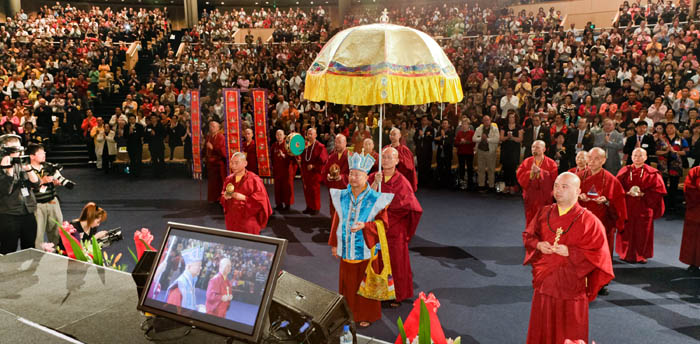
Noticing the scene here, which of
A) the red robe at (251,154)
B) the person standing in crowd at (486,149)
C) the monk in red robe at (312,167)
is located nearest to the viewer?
the monk in red robe at (312,167)

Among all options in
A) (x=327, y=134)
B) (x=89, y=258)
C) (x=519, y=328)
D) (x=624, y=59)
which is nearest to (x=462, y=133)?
(x=327, y=134)

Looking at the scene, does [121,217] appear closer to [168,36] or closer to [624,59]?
[624,59]

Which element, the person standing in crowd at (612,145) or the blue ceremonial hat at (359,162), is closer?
the blue ceremonial hat at (359,162)

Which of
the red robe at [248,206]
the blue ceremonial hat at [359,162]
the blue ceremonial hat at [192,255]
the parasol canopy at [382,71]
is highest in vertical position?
the parasol canopy at [382,71]

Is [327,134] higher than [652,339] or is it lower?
higher

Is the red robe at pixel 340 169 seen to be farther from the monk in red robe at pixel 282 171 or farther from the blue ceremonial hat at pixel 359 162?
the blue ceremonial hat at pixel 359 162

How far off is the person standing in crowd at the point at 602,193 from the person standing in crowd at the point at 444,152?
543cm

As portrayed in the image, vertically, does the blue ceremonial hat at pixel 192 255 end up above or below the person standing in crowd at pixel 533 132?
above

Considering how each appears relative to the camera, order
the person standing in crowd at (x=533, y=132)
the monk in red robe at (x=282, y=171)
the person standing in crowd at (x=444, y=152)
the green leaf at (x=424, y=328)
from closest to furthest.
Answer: the green leaf at (x=424, y=328) < the monk in red robe at (x=282, y=171) < the person standing in crowd at (x=533, y=132) < the person standing in crowd at (x=444, y=152)

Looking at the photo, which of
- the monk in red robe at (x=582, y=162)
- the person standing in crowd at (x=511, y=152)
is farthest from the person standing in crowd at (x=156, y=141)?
the monk in red robe at (x=582, y=162)

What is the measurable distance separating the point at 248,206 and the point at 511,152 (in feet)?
22.3

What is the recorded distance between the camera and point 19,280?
2.99 m

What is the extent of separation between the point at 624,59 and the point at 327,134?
25.1 feet

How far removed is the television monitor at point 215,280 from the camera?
198 cm
